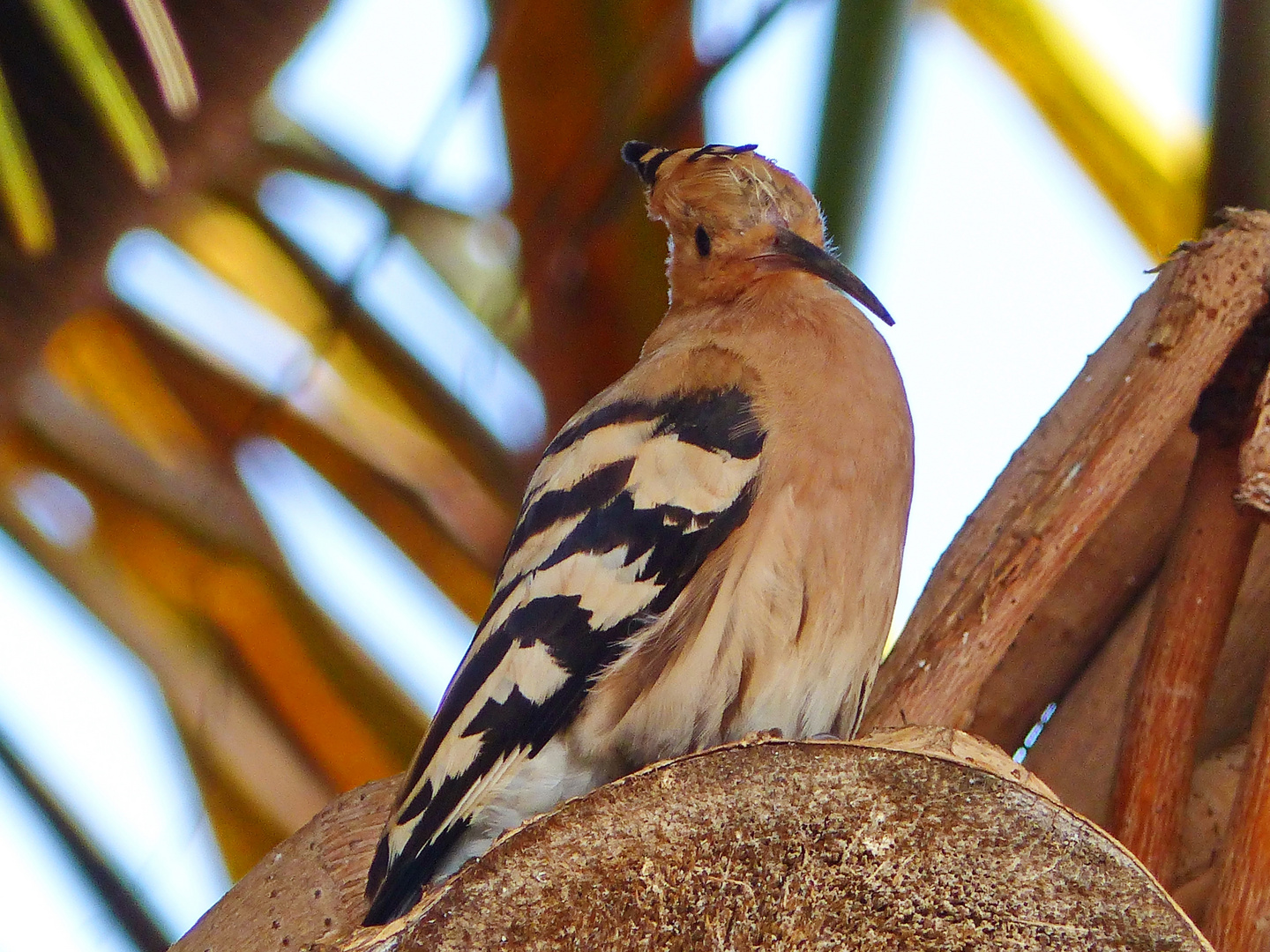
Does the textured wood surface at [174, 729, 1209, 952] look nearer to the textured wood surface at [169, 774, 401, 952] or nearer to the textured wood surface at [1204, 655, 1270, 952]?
the textured wood surface at [1204, 655, 1270, 952]

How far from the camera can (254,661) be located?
2580mm

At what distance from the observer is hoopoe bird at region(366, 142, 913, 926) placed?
125cm

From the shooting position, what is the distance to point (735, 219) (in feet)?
5.37

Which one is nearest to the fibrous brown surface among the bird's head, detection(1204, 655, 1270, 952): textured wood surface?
detection(1204, 655, 1270, 952): textured wood surface

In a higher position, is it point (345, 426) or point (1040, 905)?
point (345, 426)

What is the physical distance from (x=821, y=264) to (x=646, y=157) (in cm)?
41

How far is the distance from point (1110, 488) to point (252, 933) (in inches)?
37.7

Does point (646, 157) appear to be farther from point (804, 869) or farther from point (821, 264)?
point (804, 869)

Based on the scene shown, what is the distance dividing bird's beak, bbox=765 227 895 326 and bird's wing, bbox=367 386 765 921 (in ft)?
0.65

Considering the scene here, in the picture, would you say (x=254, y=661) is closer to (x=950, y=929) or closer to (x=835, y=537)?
(x=835, y=537)

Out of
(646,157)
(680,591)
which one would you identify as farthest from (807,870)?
(646,157)

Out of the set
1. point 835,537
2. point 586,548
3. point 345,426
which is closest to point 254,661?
point 345,426

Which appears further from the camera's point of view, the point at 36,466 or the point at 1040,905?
the point at 36,466

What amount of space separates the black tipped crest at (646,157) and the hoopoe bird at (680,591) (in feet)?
1.32
